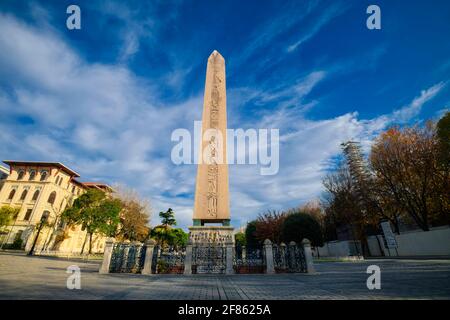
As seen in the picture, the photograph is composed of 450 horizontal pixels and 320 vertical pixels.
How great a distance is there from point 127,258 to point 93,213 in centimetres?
1966

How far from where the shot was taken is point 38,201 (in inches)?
1232

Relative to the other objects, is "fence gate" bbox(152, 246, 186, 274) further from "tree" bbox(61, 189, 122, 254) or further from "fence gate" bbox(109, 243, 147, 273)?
"tree" bbox(61, 189, 122, 254)

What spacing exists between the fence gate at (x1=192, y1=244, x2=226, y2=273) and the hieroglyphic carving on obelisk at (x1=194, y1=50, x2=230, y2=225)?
1309 millimetres

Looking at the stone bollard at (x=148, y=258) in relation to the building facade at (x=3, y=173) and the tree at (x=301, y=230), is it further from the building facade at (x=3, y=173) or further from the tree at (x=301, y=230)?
the building facade at (x=3, y=173)

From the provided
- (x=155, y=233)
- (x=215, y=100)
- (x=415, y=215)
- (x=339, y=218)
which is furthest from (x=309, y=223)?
(x=155, y=233)

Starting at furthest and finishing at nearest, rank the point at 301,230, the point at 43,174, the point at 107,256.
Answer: the point at 43,174 < the point at 301,230 < the point at 107,256

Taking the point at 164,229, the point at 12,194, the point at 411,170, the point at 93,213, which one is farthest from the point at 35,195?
the point at 411,170

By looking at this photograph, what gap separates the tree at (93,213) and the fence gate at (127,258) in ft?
62.3

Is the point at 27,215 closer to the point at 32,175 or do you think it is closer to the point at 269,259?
the point at 32,175

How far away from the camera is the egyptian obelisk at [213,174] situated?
10922mm

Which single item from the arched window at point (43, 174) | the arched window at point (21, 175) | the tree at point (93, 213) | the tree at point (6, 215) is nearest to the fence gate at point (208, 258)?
the tree at point (93, 213)

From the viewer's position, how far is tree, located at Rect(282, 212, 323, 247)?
69.7 feet

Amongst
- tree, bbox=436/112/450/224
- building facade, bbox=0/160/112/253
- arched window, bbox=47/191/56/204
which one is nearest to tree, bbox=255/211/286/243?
tree, bbox=436/112/450/224
